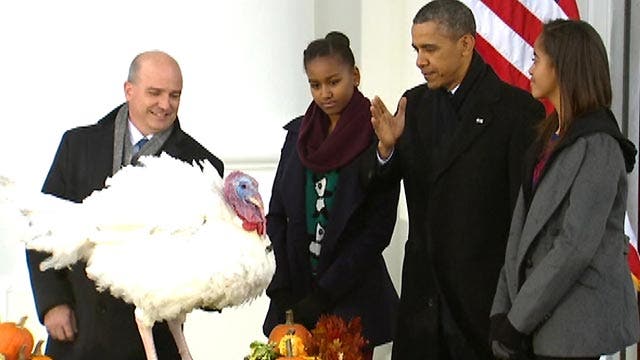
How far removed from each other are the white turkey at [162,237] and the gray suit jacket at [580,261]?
2.42 ft

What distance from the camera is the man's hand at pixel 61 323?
10.1ft

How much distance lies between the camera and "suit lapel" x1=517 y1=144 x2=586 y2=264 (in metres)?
2.92

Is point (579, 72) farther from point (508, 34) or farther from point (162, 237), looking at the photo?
point (508, 34)

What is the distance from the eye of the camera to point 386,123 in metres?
3.46

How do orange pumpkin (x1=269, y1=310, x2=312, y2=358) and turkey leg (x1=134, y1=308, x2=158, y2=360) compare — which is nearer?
turkey leg (x1=134, y1=308, x2=158, y2=360)

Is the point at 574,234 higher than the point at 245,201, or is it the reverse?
the point at 245,201

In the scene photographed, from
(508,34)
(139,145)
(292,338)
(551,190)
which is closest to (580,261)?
(551,190)

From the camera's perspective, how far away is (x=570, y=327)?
2900mm

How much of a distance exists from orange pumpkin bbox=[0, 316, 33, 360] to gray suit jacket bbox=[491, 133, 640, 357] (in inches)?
50.7

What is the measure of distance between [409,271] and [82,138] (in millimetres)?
1102

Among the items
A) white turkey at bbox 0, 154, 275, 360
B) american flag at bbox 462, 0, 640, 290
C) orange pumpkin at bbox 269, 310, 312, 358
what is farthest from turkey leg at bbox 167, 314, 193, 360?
american flag at bbox 462, 0, 640, 290

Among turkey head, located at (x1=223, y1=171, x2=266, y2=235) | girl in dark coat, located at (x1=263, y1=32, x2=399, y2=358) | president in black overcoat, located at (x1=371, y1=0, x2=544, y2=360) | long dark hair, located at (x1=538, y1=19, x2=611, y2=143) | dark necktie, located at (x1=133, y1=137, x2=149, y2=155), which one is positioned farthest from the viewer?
girl in dark coat, located at (x1=263, y1=32, x2=399, y2=358)

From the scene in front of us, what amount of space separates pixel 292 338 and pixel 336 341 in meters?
0.12

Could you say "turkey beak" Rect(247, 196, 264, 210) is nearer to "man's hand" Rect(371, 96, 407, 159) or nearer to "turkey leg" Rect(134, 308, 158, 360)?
"turkey leg" Rect(134, 308, 158, 360)
